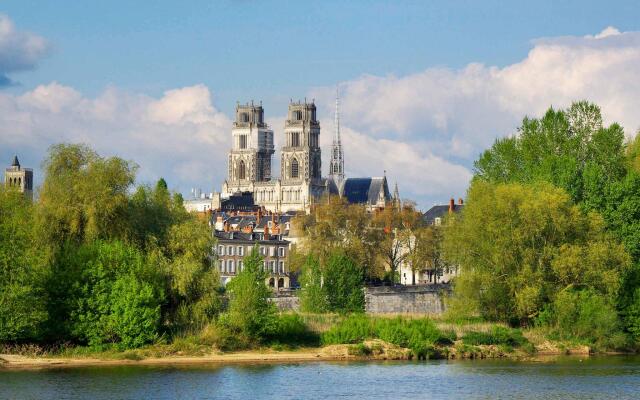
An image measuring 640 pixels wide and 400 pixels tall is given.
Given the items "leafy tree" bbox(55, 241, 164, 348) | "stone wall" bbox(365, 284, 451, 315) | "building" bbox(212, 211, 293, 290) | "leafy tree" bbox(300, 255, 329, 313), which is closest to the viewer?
"leafy tree" bbox(55, 241, 164, 348)

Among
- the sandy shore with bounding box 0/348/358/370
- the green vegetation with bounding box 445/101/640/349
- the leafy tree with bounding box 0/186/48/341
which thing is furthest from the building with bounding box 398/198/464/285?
the leafy tree with bounding box 0/186/48/341

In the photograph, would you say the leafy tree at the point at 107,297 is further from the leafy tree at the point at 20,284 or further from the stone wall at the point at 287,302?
the stone wall at the point at 287,302

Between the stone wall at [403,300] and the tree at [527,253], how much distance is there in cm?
1542

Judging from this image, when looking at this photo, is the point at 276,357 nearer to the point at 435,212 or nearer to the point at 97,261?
the point at 97,261

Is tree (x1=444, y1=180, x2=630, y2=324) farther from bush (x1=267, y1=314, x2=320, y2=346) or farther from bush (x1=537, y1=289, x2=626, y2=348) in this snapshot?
bush (x1=267, y1=314, x2=320, y2=346)

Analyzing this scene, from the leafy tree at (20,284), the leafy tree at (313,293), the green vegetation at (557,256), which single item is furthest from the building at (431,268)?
the leafy tree at (20,284)

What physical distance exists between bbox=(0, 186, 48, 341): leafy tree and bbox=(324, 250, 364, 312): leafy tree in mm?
25903

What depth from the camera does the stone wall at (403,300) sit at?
3597 inches

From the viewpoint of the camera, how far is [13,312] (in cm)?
6131

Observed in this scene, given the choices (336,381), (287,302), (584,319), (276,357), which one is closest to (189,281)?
(276,357)

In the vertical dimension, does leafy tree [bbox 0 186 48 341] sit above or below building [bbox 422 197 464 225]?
below

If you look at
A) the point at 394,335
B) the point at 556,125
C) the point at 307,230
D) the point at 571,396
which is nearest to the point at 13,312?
the point at 394,335

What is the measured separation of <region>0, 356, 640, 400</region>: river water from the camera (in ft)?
177

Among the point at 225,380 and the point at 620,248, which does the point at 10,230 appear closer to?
the point at 225,380
